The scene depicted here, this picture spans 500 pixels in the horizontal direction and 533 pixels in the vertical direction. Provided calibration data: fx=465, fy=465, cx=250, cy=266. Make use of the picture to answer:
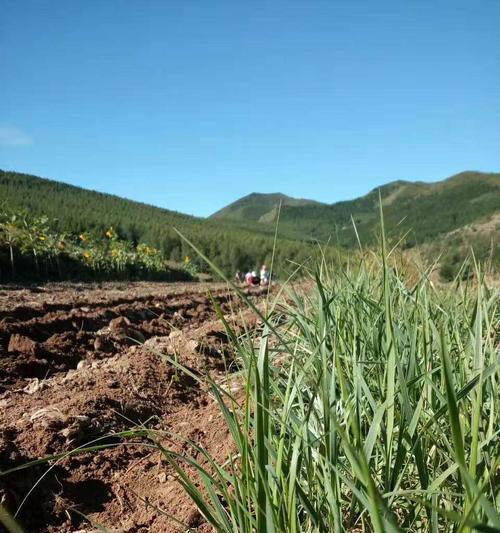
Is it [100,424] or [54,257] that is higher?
[54,257]

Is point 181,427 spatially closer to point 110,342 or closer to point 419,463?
point 419,463

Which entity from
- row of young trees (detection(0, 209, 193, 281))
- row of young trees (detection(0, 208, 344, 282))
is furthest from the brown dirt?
row of young trees (detection(0, 209, 193, 281))

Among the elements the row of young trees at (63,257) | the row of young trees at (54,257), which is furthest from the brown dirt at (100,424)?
the row of young trees at (54,257)

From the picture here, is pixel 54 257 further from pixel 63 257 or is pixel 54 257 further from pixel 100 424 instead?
pixel 100 424

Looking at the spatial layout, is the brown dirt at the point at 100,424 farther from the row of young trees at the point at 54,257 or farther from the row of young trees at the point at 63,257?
the row of young trees at the point at 54,257

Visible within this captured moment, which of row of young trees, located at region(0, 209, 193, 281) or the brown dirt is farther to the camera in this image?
row of young trees, located at region(0, 209, 193, 281)

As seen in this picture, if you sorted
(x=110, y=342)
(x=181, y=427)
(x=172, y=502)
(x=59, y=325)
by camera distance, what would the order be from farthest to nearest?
(x=59, y=325) → (x=110, y=342) → (x=181, y=427) → (x=172, y=502)

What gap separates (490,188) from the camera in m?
128

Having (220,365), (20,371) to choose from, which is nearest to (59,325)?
(20,371)

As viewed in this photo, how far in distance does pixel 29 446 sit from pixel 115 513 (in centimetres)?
61

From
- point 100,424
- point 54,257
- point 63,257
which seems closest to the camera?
point 100,424

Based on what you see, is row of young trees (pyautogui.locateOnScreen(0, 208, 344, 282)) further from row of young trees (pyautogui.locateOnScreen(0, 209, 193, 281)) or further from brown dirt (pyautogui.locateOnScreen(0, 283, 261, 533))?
brown dirt (pyautogui.locateOnScreen(0, 283, 261, 533))

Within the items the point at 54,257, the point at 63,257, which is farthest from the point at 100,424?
the point at 63,257

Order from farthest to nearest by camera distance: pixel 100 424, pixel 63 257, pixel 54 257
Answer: pixel 63 257, pixel 54 257, pixel 100 424
